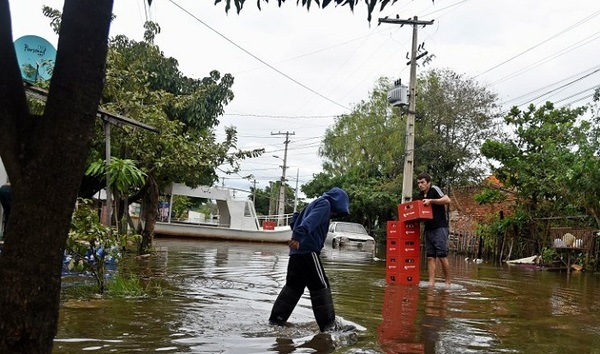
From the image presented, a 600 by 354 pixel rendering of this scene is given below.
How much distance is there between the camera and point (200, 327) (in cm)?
528

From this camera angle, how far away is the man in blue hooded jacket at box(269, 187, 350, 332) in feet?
17.1

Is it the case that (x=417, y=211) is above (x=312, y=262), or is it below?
above

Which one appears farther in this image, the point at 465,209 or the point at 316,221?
the point at 465,209

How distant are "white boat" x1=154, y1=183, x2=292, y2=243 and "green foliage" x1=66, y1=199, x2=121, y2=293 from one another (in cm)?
1953

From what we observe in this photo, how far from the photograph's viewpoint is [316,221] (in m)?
5.26

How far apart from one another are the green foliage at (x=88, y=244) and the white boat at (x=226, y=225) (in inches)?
769

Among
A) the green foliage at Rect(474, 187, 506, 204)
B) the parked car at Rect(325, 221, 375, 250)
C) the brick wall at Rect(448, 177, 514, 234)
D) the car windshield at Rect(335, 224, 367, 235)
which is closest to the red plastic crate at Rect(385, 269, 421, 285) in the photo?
the green foliage at Rect(474, 187, 506, 204)

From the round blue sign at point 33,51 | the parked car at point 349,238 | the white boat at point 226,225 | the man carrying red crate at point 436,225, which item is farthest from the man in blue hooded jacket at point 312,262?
the white boat at point 226,225

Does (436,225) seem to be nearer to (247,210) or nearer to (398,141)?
(247,210)

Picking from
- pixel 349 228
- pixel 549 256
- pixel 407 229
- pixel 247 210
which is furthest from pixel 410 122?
pixel 407 229

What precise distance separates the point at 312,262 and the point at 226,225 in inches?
1037

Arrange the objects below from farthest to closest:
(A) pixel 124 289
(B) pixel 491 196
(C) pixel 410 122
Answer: (C) pixel 410 122 → (B) pixel 491 196 → (A) pixel 124 289

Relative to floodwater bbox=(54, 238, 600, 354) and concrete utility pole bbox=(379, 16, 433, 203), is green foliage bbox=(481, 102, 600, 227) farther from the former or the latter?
floodwater bbox=(54, 238, 600, 354)

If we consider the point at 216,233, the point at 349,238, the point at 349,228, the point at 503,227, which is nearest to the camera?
the point at 503,227
